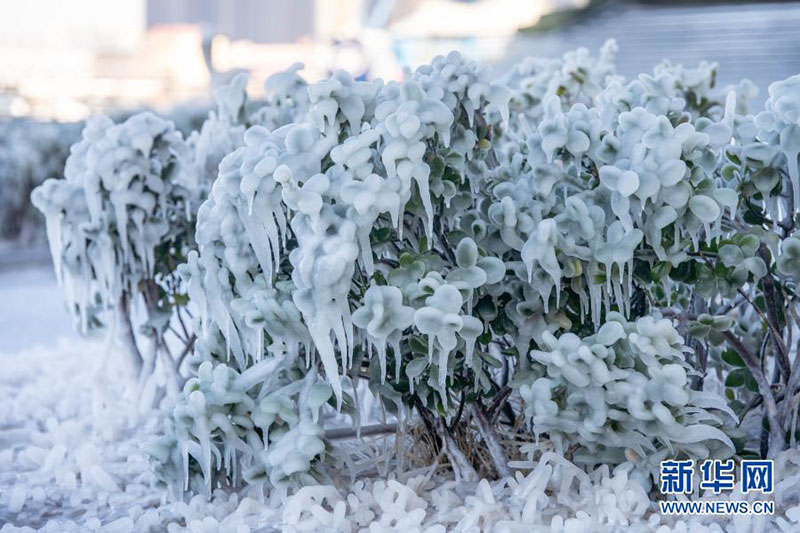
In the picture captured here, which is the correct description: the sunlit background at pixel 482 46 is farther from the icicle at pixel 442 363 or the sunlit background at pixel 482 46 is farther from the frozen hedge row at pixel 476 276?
the icicle at pixel 442 363

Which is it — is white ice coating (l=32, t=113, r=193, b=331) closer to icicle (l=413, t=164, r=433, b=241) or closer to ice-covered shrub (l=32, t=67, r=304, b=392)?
ice-covered shrub (l=32, t=67, r=304, b=392)

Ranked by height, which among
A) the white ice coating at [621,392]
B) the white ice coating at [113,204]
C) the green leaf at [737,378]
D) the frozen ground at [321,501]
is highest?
the white ice coating at [113,204]

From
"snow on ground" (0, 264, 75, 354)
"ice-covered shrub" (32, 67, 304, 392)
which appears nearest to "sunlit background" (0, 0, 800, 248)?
"snow on ground" (0, 264, 75, 354)

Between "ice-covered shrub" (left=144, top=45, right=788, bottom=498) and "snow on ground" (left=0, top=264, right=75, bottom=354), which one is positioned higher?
"ice-covered shrub" (left=144, top=45, right=788, bottom=498)

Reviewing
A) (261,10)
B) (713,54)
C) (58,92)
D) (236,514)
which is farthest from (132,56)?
(236,514)

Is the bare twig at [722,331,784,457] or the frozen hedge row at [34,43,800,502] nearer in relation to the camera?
the frozen hedge row at [34,43,800,502]

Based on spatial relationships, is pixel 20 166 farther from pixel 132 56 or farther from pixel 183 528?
pixel 132 56

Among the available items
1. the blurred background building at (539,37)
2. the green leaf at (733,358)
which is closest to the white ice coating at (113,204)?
the blurred background building at (539,37)

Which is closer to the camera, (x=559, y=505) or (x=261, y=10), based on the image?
(x=559, y=505)

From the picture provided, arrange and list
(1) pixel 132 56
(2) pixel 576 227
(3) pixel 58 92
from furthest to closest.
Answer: (1) pixel 132 56 → (3) pixel 58 92 → (2) pixel 576 227

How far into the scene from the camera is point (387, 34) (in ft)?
23.7

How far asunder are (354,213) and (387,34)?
20.7 feet

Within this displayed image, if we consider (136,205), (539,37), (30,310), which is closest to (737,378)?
(136,205)

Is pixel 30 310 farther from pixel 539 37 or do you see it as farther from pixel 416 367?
pixel 539 37
